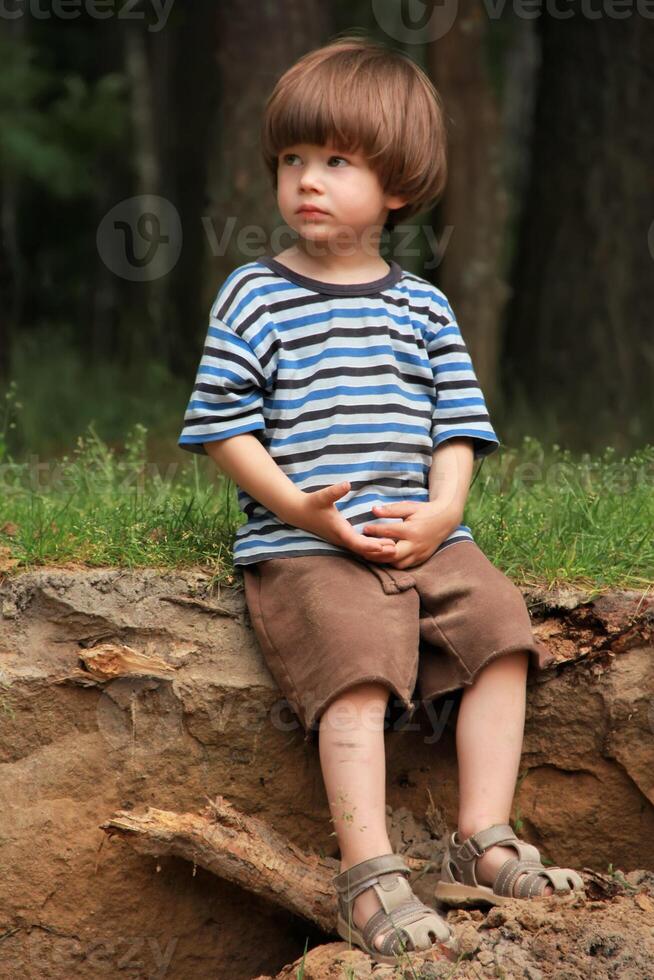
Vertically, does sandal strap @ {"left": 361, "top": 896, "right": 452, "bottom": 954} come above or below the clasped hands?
below

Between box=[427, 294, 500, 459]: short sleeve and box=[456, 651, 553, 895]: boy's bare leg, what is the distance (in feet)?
1.98

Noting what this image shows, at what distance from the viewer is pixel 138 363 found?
786cm


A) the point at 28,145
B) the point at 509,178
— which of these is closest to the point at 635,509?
the point at 28,145

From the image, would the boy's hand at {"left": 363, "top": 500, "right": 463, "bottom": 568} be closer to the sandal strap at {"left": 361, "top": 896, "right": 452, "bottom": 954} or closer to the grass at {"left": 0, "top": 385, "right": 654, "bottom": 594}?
the grass at {"left": 0, "top": 385, "right": 654, "bottom": 594}

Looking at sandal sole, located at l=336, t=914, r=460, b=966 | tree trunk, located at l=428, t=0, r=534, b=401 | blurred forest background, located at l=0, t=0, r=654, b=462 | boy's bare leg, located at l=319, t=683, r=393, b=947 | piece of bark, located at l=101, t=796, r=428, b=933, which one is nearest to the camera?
sandal sole, located at l=336, t=914, r=460, b=966

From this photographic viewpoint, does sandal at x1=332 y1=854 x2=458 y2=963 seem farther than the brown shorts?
No

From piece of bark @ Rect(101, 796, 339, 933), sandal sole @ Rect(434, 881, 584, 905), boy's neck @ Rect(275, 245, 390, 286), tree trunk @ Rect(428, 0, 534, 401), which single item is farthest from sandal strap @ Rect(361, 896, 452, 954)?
tree trunk @ Rect(428, 0, 534, 401)

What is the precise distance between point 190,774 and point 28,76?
23.5 feet

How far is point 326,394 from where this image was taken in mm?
3123

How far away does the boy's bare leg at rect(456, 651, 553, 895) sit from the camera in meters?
2.90

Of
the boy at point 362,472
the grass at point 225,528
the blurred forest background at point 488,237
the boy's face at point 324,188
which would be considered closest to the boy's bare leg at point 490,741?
the boy at point 362,472

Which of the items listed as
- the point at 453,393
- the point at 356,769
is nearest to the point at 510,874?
the point at 356,769

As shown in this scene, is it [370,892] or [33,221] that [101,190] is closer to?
[33,221]

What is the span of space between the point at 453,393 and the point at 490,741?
0.93m
